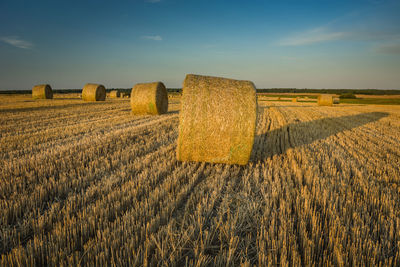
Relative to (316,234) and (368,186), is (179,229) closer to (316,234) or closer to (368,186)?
(316,234)

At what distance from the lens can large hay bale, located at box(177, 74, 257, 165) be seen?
430 centimetres

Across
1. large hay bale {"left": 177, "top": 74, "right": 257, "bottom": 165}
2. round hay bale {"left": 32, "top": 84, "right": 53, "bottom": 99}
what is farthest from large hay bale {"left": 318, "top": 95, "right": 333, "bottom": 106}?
round hay bale {"left": 32, "top": 84, "right": 53, "bottom": 99}

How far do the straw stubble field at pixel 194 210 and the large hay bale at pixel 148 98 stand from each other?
277 inches

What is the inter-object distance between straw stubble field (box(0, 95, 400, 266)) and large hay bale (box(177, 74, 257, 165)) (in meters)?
0.27

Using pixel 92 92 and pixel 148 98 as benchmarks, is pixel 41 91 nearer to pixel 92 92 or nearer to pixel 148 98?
pixel 92 92

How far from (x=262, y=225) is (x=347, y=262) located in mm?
736

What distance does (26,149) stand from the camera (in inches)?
201

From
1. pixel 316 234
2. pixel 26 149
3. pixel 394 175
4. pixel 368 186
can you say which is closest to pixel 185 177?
pixel 316 234

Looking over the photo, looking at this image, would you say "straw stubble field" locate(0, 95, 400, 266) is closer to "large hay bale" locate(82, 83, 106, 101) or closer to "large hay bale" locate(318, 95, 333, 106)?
"large hay bale" locate(82, 83, 106, 101)

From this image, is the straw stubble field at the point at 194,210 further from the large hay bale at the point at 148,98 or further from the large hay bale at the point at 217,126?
the large hay bale at the point at 148,98

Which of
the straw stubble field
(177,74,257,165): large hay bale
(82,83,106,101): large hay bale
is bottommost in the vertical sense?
the straw stubble field

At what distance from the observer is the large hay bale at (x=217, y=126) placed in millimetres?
4305

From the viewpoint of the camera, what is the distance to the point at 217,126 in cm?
434

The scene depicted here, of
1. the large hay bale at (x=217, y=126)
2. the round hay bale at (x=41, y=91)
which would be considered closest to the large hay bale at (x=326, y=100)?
the large hay bale at (x=217, y=126)
